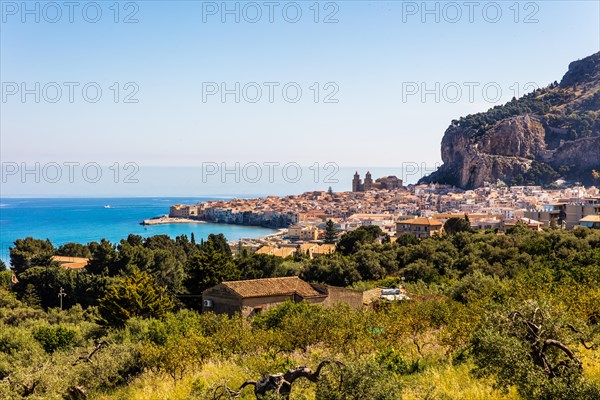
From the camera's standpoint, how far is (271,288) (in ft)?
63.4

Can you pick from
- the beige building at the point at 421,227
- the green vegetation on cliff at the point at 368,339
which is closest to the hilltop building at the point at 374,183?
the beige building at the point at 421,227

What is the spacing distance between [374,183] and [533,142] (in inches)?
1840

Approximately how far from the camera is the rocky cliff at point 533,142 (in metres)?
106

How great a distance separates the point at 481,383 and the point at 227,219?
11515 centimetres

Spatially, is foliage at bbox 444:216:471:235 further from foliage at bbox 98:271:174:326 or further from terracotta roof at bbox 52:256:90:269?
foliage at bbox 98:271:174:326

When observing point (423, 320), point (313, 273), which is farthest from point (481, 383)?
point (313, 273)

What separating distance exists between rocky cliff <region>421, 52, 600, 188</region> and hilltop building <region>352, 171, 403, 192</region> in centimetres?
2313

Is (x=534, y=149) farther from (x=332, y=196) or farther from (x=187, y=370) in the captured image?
(x=187, y=370)

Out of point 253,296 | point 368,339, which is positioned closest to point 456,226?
point 253,296

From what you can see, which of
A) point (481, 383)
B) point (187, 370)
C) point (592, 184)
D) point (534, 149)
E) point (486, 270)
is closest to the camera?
point (481, 383)

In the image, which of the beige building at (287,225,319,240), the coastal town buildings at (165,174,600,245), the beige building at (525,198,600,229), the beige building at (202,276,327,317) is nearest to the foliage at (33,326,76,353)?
the beige building at (202,276,327,317)

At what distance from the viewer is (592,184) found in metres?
102

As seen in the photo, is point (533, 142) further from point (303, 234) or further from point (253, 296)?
point (253, 296)

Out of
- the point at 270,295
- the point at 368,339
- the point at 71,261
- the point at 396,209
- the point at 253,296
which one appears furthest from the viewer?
the point at 396,209
